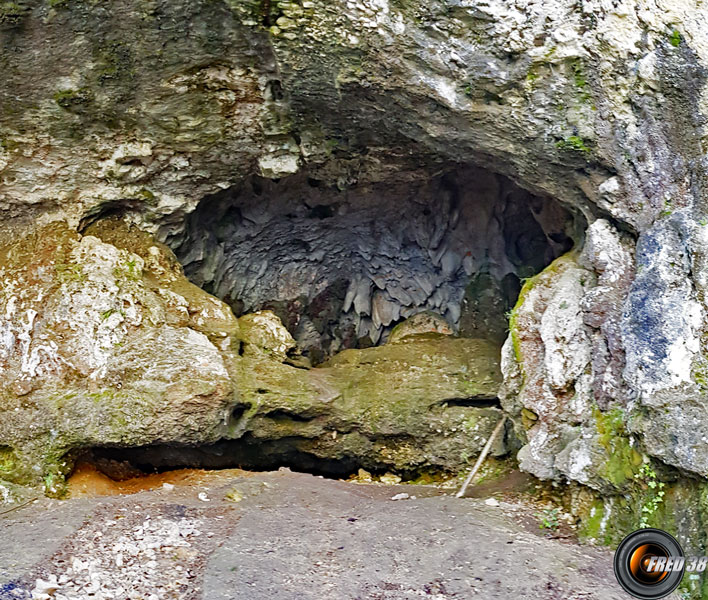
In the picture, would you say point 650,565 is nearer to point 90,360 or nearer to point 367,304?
point 90,360

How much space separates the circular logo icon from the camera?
12.3ft

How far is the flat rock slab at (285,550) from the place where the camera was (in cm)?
379

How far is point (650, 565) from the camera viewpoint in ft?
12.7

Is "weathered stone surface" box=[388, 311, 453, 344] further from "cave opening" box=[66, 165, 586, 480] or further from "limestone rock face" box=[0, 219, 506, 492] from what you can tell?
"limestone rock face" box=[0, 219, 506, 492]

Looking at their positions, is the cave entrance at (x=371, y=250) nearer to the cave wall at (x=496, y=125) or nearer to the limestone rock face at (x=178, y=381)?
the limestone rock face at (x=178, y=381)

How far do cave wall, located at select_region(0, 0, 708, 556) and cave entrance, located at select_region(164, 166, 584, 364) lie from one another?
1.18 metres

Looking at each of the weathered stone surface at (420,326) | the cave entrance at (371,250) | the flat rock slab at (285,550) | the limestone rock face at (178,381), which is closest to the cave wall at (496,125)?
the limestone rock face at (178,381)

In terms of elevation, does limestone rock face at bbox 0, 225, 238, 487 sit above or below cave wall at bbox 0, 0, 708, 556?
below

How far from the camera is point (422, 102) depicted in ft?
16.8

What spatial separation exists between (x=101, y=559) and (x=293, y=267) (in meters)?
4.81

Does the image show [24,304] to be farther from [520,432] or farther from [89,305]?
[520,432]

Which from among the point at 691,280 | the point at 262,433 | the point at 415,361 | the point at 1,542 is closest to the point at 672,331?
the point at 691,280

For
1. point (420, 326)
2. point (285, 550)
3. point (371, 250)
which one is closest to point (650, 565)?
point (285, 550)

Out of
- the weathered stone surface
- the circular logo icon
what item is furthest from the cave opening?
the circular logo icon
